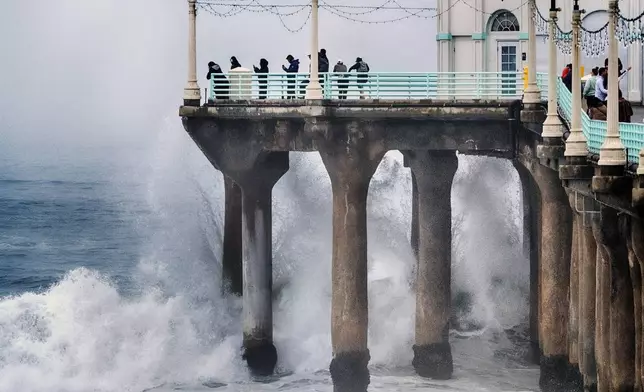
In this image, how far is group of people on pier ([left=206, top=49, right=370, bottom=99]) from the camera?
3459 cm

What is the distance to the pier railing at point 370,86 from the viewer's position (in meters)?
34.1

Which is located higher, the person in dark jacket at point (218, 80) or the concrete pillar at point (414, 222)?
the person in dark jacket at point (218, 80)

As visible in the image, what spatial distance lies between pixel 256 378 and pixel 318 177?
1498 centimetres

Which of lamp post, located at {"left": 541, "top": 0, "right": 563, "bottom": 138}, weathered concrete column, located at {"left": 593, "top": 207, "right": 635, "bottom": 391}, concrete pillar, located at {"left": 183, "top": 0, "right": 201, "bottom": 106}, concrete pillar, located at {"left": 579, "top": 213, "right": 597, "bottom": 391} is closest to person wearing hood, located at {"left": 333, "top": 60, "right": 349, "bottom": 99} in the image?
concrete pillar, located at {"left": 183, "top": 0, "right": 201, "bottom": 106}

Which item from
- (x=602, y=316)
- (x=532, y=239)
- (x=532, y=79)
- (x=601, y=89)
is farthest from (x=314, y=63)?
(x=602, y=316)

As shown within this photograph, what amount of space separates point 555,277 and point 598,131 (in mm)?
5201

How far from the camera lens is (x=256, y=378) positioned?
36.8 m

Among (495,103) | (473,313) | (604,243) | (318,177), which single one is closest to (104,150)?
(318,177)

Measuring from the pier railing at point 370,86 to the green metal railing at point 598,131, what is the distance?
2.35 m

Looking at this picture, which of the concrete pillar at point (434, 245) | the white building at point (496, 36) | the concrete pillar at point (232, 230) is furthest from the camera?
the concrete pillar at point (232, 230)

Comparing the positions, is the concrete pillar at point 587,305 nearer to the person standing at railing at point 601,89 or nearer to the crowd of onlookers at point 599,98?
the crowd of onlookers at point 599,98

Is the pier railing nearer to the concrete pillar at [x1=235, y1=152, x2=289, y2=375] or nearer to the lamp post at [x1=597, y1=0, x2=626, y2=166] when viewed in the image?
the concrete pillar at [x1=235, y1=152, x2=289, y2=375]

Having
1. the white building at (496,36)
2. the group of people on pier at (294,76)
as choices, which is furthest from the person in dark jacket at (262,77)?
the white building at (496,36)

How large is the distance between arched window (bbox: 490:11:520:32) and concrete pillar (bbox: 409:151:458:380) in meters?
6.12
